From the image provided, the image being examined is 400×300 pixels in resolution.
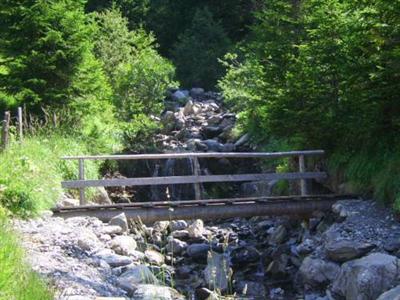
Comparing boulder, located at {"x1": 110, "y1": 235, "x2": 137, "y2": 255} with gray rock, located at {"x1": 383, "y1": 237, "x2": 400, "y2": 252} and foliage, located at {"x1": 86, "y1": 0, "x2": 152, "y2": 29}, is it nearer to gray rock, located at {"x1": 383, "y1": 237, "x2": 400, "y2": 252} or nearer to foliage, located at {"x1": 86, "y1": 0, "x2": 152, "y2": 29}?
gray rock, located at {"x1": 383, "y1": 237, "x2": 400, "y2": 252}

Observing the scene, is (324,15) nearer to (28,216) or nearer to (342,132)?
(342,132)

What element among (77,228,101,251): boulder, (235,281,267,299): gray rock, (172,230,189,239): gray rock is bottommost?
(235,281,267,299): gray rock

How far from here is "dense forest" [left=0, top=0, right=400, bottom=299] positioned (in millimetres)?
9484

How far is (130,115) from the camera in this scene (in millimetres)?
18984

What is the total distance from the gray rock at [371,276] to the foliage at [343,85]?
5.92 feet

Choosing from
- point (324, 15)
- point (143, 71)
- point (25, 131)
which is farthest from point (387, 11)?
point (143, 71)

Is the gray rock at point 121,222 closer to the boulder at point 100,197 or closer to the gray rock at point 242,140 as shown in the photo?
the boulder at point 100,197

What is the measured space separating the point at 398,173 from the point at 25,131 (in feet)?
25.8

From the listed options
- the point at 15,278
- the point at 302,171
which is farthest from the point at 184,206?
the point at 15,278

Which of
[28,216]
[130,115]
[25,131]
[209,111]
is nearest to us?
[28,216]

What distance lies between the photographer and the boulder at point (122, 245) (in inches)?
361

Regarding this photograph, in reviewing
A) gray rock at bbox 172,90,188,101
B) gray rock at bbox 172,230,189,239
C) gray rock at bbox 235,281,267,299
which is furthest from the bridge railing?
gray rock at bbox 172,90,188,101

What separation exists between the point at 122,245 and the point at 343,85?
4.58m

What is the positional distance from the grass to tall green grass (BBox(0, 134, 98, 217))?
2.52 metres
